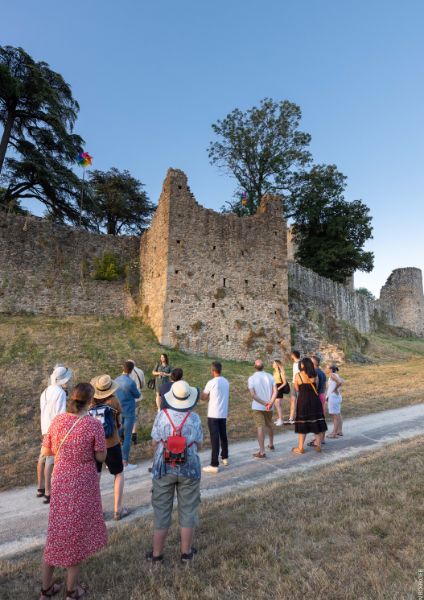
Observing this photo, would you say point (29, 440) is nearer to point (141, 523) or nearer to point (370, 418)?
point (141, 523)

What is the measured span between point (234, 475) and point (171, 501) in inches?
103

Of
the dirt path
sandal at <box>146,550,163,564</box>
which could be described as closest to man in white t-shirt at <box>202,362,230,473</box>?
the dirt path

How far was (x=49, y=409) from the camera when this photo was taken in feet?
18.3

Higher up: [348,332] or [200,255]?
[200,255]

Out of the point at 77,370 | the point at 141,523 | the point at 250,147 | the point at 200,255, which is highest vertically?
the point at 250,147

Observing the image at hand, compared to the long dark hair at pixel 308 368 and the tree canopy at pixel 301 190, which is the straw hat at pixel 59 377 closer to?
the long dark hair at pixel 308 368

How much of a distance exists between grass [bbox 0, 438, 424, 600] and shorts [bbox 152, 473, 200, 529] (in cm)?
32

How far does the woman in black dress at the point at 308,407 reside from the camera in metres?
6.90

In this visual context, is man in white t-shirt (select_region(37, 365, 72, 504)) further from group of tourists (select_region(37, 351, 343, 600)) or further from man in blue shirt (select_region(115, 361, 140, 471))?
group of tourists (select_region(37, 351, 343, 600))

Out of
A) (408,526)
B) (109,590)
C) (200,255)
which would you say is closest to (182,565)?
(109,590)

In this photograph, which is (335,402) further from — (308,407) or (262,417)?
(262,417)

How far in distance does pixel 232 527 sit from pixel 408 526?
5.67 feet

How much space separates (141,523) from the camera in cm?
438

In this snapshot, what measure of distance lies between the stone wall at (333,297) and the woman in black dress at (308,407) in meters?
16.0
